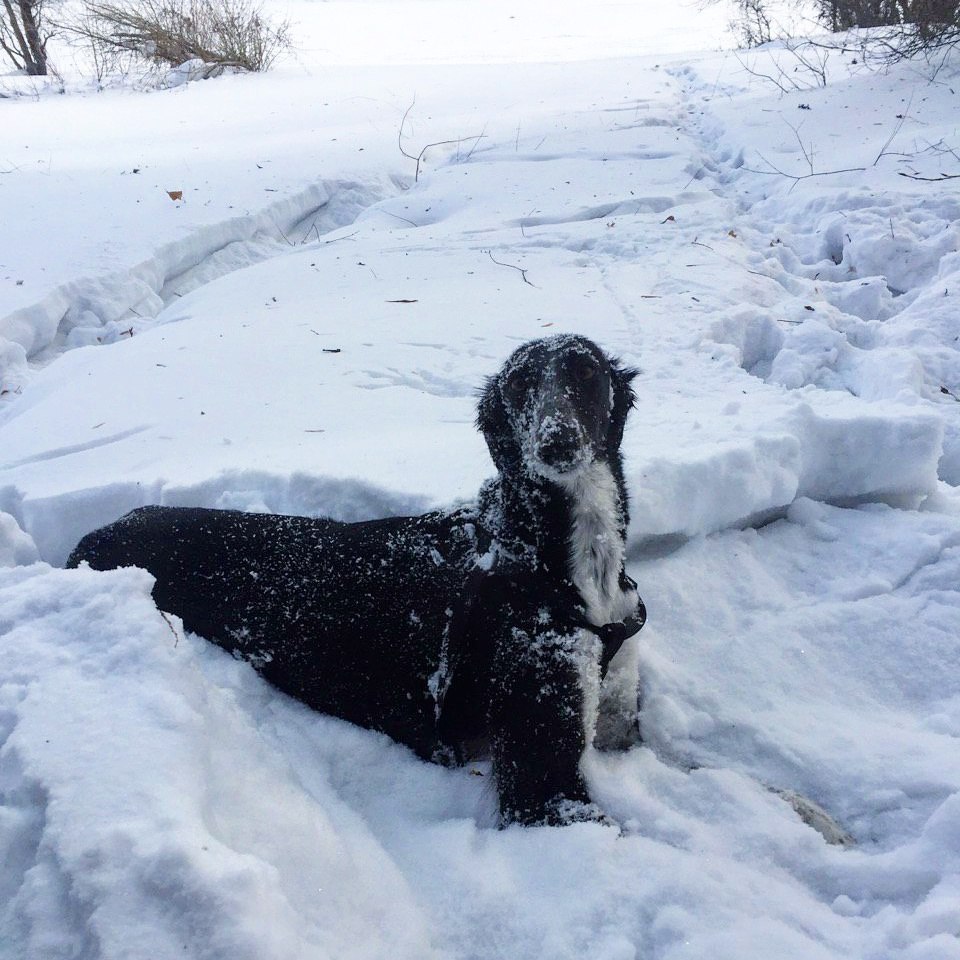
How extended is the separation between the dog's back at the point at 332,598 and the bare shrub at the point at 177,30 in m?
16.0

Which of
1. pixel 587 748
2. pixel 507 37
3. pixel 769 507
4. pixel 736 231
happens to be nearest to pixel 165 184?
pixel 736 231

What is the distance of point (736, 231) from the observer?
6363 millimetres

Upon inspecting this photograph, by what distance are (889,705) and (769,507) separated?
993mm

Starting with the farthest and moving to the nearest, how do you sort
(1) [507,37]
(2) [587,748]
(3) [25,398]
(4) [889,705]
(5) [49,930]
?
(1) [507,37] < (3) [25,398] < (4) [889,705] < (2) [587,748] < (5) [49,930]

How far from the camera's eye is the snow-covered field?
1499 millimetres

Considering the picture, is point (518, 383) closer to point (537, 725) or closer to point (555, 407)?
point (555, 407)

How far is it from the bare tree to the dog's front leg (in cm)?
2004

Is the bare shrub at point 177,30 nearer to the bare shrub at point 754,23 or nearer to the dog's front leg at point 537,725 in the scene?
the bare shrub at point 754,23

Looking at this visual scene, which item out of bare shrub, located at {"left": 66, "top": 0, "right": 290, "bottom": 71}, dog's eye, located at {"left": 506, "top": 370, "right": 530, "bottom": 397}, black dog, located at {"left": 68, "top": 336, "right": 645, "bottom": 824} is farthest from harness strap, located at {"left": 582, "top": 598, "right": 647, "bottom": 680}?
bare shrub, located at {"left": 66, "top": 0, "right": 290, "bottom": 71}

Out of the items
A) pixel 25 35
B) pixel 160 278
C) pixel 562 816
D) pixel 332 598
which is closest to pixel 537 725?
pixel 562 816

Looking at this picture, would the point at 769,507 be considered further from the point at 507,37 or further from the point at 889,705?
the point at 507,37

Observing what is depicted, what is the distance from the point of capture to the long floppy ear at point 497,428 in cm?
228

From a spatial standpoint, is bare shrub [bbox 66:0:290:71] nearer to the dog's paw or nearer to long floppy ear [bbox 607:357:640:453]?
long floppy ear [bbox 607:357:640:453]

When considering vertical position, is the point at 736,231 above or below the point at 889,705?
above
